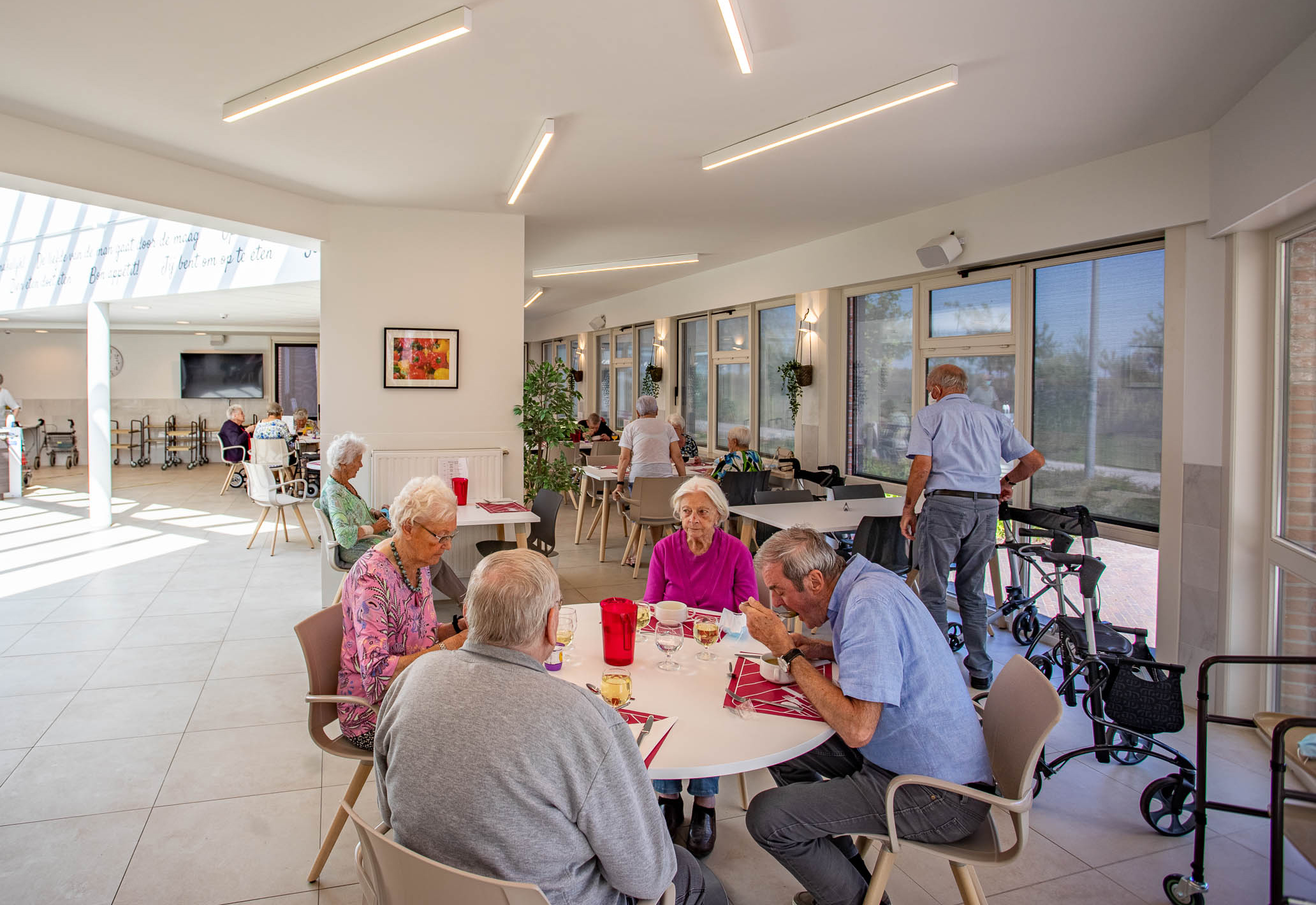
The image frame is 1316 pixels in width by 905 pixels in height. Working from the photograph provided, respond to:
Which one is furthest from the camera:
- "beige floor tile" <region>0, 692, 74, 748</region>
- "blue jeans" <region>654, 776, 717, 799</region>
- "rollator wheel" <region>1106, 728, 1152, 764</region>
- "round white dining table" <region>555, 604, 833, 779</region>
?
"beige floor tile" <region>0, 692, 74, 748</region>

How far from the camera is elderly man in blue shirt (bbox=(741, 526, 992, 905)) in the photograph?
1.82m

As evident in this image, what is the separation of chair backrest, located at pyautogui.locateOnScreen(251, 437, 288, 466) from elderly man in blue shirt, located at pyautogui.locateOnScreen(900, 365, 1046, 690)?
24.3 feet

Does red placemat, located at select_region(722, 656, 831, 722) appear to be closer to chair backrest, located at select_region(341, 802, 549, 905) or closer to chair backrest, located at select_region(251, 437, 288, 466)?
chair backrest, located at select_region(341, 802, 549, 905)

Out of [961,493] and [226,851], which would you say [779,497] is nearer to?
[961,493]

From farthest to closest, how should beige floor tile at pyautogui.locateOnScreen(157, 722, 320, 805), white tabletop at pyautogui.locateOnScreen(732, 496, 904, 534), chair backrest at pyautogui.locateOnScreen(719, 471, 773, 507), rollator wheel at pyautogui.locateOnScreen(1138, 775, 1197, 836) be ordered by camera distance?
1. chair backrest at pyautogui.locateOnScreen(719, 471, 773, 507)
2. white tabletop at pyautogui.locateOnScreen(732, 496, 904, 534)
3. beige floor tile at pyautogui.locateOnScreen(157, 722, 320, 805)
4. rollator wheel at pyautogui.locateOnScreen(1138, 775, 1197, 836)

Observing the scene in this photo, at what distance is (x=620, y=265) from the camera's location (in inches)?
315

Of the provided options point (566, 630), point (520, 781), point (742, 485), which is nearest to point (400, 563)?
point (566, 630)

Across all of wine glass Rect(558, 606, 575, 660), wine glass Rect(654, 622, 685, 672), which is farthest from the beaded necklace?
wine glass Rect(654, 622, 685, 672)

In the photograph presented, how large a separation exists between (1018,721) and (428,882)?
4.82 ft

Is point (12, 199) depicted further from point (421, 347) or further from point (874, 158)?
point (874, 158)

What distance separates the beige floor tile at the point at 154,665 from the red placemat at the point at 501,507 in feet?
5.85

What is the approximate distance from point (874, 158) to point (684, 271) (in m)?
4.77

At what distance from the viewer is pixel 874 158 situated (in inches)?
174

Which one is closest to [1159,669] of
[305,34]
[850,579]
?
[850,579]
